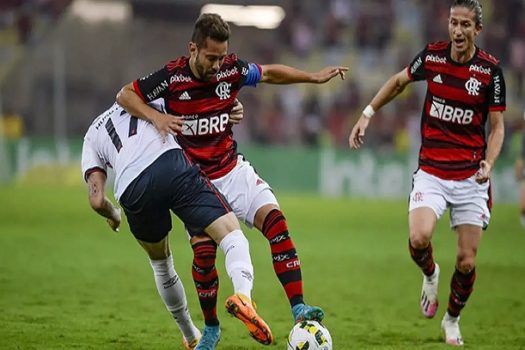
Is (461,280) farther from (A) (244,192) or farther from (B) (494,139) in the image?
(A) (244,192)

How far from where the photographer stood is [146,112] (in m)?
6.57

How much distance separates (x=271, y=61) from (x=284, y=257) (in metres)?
23.2

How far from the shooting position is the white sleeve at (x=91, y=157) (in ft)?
22.1

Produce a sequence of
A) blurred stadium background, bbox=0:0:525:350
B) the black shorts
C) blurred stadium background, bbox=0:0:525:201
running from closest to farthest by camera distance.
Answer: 1. the black shorts
2. blurred stadium background, bbox=0:0:525:350
3. blurred stadium background, bbox=0:0:525:201

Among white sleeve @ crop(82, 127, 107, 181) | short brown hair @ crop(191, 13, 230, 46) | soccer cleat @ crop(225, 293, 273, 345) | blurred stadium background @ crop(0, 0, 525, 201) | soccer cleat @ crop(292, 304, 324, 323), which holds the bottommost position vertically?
blurred stadium background @ crop(0, 0, 525, 201)

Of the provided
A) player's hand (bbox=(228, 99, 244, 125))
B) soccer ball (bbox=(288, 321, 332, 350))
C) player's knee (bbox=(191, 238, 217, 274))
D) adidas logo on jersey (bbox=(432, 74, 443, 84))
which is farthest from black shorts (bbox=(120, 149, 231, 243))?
adidas logo on jersey (bbox=(432, 74, 443, 84))

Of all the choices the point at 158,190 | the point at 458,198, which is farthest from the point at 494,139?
the point at 158,190

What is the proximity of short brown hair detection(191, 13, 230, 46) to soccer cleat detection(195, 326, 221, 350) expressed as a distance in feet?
6.01

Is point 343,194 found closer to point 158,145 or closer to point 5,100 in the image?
point 5,100

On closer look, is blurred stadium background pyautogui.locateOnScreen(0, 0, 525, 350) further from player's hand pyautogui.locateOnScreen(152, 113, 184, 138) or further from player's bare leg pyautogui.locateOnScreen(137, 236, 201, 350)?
player's hand pyautogui.locateOnScreen(152, 113, 184, 138)

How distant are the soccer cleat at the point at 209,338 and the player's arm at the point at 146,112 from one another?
1.31 meters

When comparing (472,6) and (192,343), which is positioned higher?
(472,6)

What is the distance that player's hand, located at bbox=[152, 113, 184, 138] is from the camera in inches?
253

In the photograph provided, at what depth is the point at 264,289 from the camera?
434 inches
